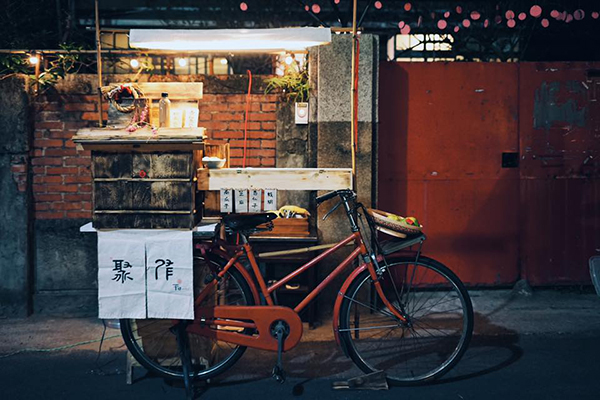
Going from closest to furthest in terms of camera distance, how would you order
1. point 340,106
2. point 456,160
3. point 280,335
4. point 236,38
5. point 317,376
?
point 280,335 < point 317,376 < point 236,38 < point 340,106 < point 456,160

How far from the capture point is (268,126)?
23.0ft

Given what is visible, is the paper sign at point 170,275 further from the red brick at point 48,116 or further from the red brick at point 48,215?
the red brick at point 48,116

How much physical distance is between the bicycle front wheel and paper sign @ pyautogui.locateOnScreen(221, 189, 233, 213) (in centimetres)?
147

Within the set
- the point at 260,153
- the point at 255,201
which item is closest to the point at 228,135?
the point at 260,153

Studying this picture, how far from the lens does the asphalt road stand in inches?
189

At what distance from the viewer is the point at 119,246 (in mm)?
4910

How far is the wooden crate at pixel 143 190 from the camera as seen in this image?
4.93 m

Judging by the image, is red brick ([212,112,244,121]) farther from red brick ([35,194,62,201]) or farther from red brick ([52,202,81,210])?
red brick ([35,194,62,201])

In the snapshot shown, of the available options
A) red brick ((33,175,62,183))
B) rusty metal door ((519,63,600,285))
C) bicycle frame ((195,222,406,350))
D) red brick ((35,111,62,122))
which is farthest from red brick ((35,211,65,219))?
rusty metal door ((519,63,600,285))

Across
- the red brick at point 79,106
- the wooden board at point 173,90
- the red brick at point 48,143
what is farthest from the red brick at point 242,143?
the red brick at point 48,143

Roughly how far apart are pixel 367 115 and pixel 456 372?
112 inches

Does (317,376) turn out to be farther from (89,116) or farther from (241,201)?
(89,116)

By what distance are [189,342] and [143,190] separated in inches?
51.6

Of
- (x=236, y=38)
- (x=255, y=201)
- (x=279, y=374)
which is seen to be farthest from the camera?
(x=255, y=201)
